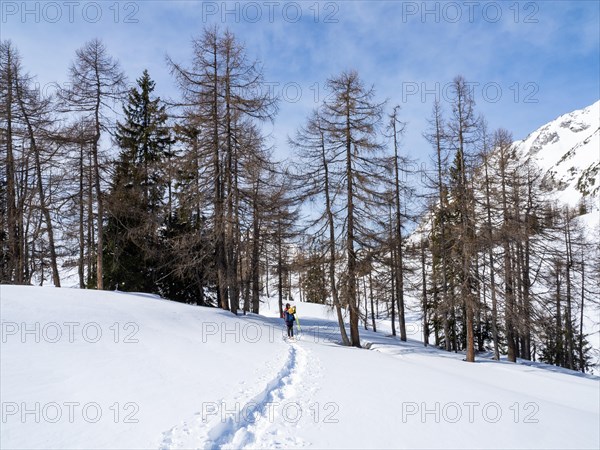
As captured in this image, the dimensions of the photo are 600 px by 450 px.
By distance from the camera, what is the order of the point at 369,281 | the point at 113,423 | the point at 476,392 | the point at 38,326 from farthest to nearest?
the point at 369,281, the point at 38,326, the point at 476,392, the point at 113,423

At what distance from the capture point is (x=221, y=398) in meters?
5.50

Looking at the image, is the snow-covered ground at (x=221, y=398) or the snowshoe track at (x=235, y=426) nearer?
the snowshoe track at (x=235, y=426)

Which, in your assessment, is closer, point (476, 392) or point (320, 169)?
point (476, 392)

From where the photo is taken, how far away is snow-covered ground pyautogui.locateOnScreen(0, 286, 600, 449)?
13.9 ft

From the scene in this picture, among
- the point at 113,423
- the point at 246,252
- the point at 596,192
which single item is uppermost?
the point at 596,192

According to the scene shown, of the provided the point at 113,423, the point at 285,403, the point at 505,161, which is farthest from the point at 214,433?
the point at 505,161

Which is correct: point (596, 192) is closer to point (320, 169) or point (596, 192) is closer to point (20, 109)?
point (320, 169)

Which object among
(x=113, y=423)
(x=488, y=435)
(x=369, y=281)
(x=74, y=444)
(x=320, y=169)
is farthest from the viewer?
(x=320, y=169)

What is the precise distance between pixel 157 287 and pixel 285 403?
18.5 m

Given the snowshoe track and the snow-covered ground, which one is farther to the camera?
the snow-covered ground

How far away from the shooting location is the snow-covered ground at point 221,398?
4.25m

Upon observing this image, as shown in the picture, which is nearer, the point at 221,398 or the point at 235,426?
the point at 235,426

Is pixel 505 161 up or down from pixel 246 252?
up

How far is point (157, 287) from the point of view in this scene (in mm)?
21984
